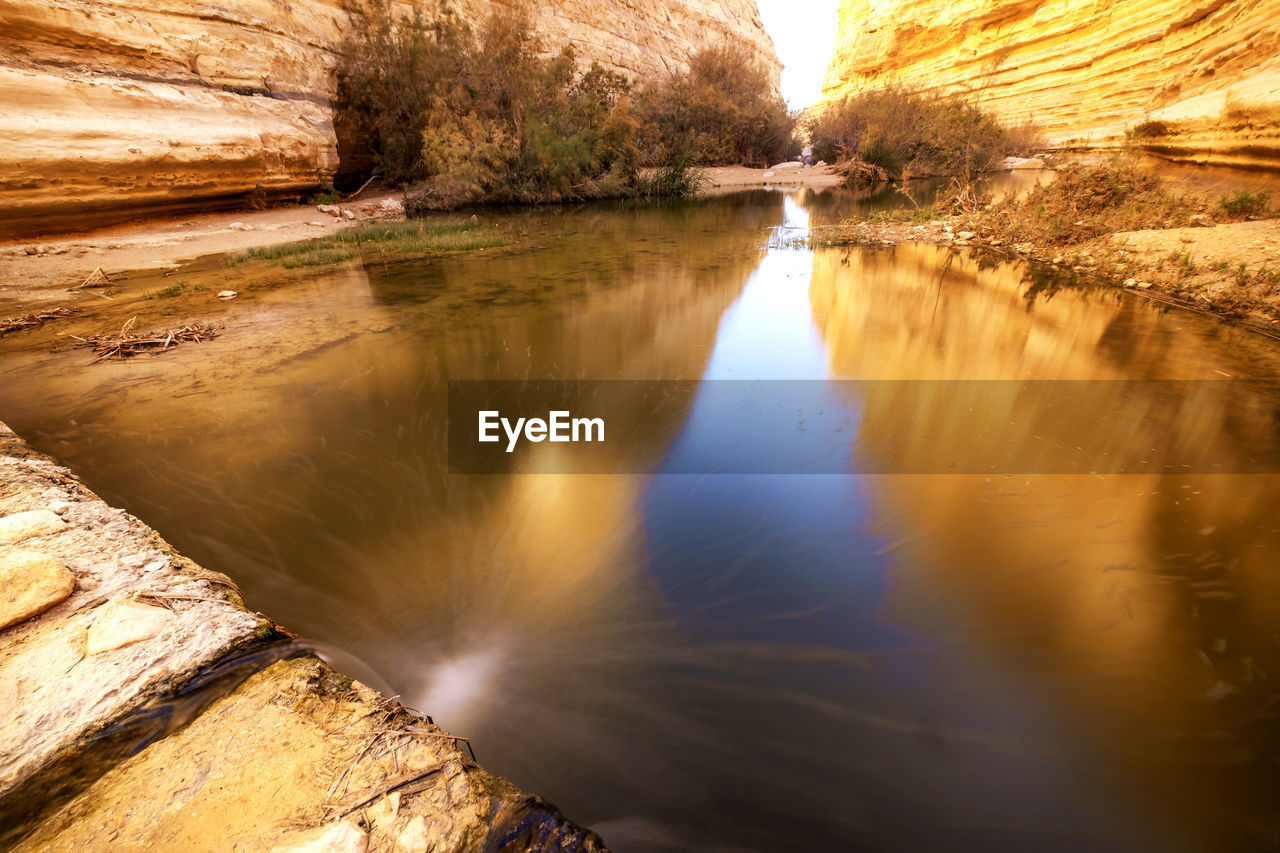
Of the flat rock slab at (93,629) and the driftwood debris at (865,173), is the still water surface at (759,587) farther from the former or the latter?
the driftwood debris at (865,173)

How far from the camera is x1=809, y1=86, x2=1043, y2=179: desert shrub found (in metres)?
21.6

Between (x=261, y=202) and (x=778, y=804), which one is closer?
(x=778, y=804)

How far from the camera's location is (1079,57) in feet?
87.8

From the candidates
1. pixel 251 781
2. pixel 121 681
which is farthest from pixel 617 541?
pixel 121 681

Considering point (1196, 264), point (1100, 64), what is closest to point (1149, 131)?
point (1196, 264)

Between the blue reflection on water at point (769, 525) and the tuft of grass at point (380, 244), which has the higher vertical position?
the tuft of grass at point (380, 244)

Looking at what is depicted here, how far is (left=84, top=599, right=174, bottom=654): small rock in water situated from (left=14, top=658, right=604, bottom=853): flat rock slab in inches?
18.1

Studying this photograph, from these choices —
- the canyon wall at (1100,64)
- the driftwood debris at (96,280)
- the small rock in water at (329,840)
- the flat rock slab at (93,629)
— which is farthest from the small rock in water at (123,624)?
the canyon wall at (1100,64)

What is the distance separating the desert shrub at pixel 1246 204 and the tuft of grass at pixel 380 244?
41.5 feet

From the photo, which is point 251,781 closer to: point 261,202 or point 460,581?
point 460,581

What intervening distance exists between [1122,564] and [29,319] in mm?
10406

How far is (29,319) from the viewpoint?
6020mm

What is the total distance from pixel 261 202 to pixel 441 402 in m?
13.6

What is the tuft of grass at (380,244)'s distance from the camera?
31.1ft
